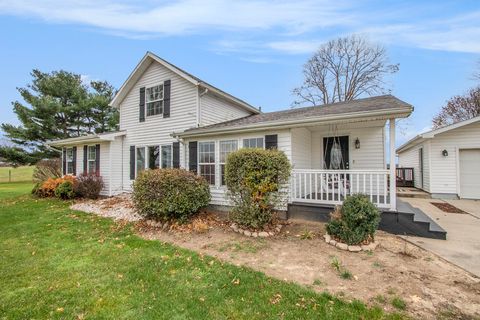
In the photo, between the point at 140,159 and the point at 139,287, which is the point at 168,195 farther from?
the point at 140,159

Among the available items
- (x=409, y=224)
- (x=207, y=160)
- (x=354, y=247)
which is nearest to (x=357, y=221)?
(x=354, y=247)

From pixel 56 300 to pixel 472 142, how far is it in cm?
1465

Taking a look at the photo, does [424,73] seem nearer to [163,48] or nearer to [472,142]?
[472,142]

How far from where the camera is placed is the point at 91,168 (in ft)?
43.1

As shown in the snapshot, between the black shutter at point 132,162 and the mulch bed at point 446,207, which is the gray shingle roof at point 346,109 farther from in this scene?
the mulch bed at point 446,207

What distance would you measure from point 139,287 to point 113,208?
21.2ft

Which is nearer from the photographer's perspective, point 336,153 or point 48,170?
point 336,153

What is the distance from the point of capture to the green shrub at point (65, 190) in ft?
37.0

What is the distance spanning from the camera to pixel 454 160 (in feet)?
35.6

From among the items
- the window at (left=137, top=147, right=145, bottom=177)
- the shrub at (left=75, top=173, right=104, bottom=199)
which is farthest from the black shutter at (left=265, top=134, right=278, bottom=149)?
the shrub at (left=75, top=173, right=104, bottom=199)

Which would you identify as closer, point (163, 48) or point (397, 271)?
point (397, 271)

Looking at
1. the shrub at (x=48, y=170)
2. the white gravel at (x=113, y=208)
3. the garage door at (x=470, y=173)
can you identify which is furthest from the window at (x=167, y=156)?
the garage door at (x=470, y=173)

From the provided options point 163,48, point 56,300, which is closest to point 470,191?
point 56,300

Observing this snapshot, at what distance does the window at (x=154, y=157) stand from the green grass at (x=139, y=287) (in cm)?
555
